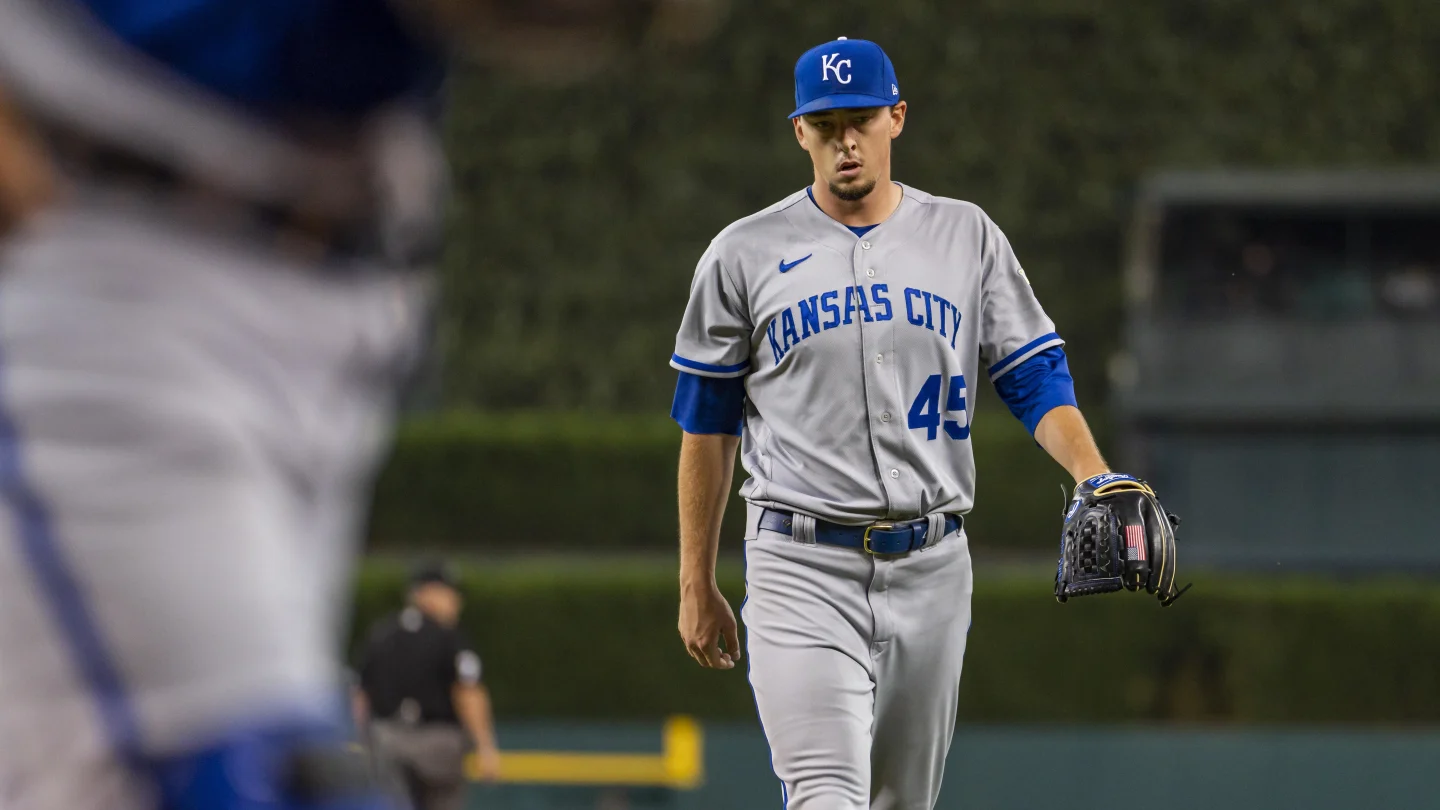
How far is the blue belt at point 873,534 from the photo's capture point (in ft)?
13.0

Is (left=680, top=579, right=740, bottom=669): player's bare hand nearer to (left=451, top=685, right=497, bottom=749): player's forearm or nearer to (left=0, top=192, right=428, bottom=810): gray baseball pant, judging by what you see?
(left=0, top=192, right=428, bottom=810): gray baseball pant

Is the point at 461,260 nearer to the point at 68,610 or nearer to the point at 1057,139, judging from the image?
the point at 1057,139

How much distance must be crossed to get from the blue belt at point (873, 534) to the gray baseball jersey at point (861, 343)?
0.9 inches

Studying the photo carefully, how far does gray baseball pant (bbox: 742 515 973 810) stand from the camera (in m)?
3.85

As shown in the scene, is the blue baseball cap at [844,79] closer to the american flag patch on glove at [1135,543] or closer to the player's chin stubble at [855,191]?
the player's chin stubble at [855,191]

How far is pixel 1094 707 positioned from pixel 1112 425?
503cm

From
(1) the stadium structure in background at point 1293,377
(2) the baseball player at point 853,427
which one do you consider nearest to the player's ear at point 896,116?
(2) the baseball player at point 853,427

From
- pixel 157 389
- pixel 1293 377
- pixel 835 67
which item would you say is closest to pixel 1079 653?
pixel 1293 377

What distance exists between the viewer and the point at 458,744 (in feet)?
30.7

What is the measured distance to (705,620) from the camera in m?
4.16

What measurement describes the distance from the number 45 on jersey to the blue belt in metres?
0.20

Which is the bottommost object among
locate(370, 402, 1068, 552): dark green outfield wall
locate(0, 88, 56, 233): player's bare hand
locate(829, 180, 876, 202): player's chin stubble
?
locate(370, 402, 1068, 552): dark green outfield wall

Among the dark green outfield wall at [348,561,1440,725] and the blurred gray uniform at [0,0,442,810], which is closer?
the blurred gray uniform at [0,0,442,810]

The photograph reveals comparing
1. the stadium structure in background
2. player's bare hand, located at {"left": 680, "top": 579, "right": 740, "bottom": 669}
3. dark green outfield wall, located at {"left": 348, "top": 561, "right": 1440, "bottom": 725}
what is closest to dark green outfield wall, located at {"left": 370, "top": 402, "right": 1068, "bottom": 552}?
the stadium structure in background
